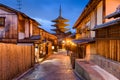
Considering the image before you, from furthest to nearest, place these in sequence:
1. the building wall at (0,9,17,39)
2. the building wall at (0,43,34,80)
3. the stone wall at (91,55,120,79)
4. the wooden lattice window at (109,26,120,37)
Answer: the building wall at (0,9,17,39)
the building wall at (0,43,34,80)
the wooden lattice window at (109,26,120,37)
the stone wall at (91,55,120,79)

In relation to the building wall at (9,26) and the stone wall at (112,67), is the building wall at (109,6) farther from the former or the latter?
the building wall at (9,26)

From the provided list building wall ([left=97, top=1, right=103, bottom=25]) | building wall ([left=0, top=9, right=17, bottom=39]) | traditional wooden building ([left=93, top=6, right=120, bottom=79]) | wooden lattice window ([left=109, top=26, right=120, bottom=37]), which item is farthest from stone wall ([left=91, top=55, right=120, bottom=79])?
building wall ([left=0, top=9, right=17, bottom=39])

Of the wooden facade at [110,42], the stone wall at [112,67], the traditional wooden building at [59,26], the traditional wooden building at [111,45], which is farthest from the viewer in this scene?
the traditional wooden building at [59,26]

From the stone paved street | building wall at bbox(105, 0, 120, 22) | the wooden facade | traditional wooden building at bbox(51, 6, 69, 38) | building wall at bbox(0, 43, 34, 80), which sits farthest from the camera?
traditional wooden building at bbox(51, 6, 69, 38)

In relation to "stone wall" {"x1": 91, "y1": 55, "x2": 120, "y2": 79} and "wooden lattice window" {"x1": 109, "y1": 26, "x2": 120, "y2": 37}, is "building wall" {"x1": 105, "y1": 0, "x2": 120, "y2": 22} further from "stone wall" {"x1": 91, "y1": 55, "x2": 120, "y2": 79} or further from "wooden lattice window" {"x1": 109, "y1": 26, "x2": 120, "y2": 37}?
"stone wall" {"x1": 91, "y1": 55, "x2": 120, "y2": 79}

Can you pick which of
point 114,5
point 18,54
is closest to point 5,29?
point 18,54

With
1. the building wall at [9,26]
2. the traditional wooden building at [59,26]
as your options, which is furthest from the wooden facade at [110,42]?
the traditional wooden building at [59,26]

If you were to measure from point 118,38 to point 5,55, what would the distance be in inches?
257

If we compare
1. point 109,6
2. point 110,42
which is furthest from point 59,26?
point 110,42

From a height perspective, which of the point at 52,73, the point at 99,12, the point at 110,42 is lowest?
the point at 52,73

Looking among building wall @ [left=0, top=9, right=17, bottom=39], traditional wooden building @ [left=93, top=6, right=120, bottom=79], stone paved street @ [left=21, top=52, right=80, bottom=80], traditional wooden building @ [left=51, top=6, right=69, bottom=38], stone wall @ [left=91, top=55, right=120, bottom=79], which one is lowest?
stone paved street @ [left=21, top=52, right=80, bottom=80]

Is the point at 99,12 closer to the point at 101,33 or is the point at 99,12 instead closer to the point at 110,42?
the point at 101,33

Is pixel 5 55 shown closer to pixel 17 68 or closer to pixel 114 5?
pixel 17 68

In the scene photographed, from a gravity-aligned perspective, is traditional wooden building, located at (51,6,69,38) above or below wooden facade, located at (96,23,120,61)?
above
